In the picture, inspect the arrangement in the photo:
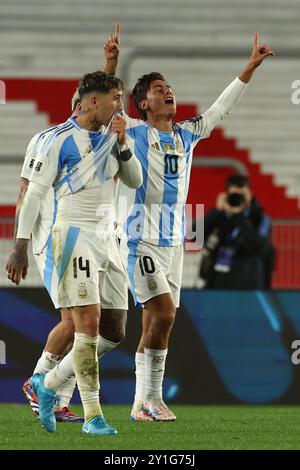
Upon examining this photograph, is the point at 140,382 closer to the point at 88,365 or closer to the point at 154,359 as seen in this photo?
the point at 154,359

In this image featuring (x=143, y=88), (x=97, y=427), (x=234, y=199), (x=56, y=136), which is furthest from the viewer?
(x=234, y=199)

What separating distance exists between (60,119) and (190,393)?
6255mm

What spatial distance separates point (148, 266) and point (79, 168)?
1.27m

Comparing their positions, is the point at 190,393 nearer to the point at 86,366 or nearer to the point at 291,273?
the point at 291,273

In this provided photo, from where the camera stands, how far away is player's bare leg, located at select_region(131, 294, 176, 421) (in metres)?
7.77

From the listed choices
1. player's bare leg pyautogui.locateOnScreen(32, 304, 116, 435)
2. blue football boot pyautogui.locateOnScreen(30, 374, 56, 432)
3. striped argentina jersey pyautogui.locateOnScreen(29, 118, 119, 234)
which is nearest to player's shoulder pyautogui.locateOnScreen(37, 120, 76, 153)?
striped argentina jersey pyautogui.locateOnScreen(29, 118, 119, 234)

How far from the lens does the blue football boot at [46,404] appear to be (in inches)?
262

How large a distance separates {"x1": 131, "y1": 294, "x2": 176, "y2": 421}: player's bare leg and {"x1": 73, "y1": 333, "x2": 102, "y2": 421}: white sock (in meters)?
1.32

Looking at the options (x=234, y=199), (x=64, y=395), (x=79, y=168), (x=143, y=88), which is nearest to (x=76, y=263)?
(x=79, y=168)

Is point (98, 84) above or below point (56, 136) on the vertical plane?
above

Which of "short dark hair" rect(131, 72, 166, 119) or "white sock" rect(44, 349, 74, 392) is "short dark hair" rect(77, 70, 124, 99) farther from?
"white sock" rect(44, 349, 74, 392)

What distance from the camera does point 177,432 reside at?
6.97 meters

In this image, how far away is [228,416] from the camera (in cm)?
844
